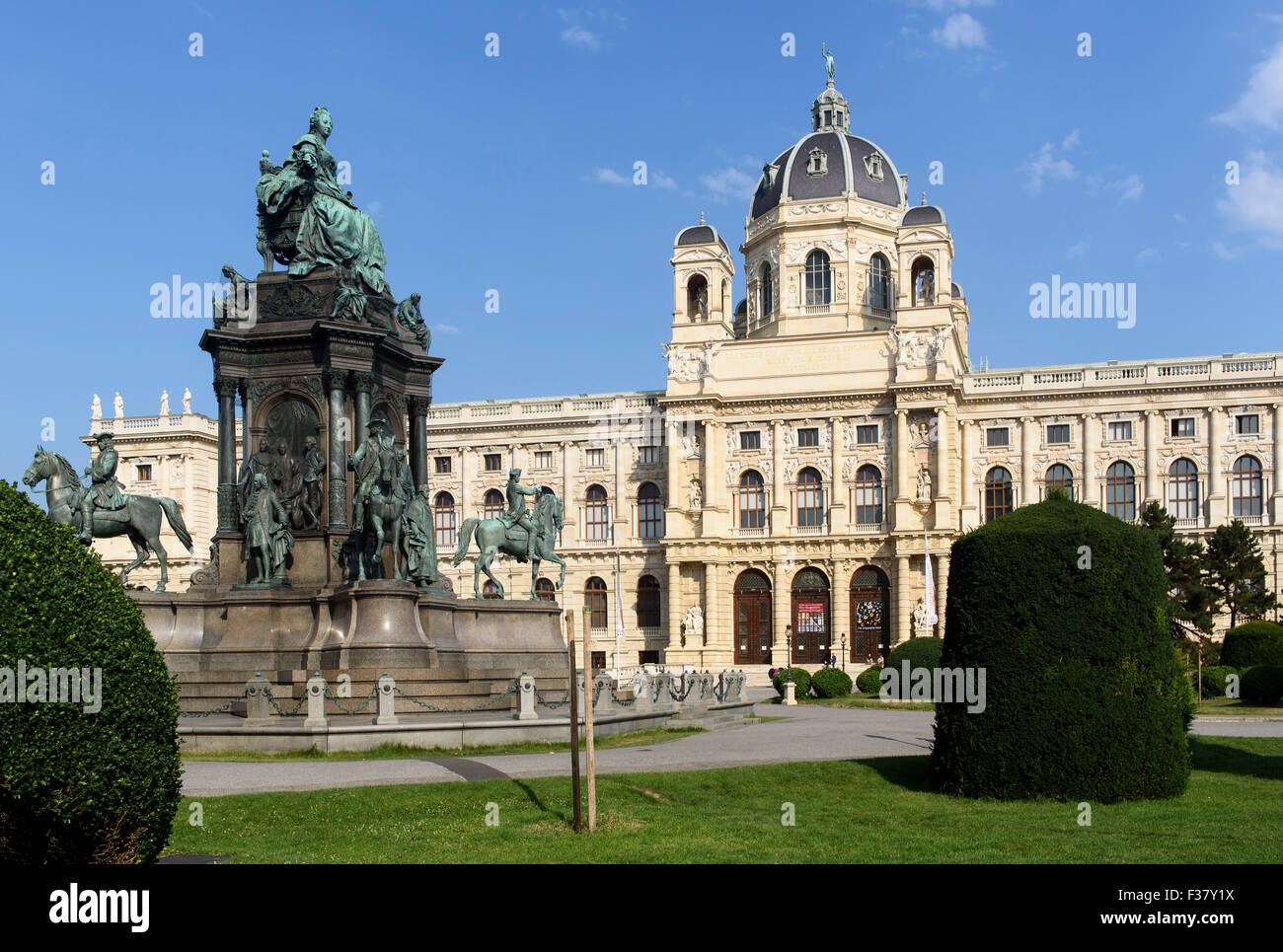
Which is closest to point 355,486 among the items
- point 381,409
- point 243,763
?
point 381,409

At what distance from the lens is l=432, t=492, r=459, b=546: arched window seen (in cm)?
8438

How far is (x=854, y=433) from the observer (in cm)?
7550

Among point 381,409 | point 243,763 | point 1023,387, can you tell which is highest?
point 1023,387

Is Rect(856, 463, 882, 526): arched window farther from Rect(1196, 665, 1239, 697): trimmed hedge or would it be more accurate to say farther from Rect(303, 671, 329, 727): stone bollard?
Rect(303, 671, 329, 727): stone bollard

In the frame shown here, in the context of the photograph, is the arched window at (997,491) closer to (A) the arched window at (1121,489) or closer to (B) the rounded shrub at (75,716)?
(A) the arched window at (1121,489)

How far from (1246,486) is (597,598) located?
125 ft

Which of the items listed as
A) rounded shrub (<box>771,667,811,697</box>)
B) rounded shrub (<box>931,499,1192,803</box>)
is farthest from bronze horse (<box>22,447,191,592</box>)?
rounded shrub (<box>771,667,811,697</box>)

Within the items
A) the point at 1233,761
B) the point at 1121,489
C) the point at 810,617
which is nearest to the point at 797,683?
the point at 810,617

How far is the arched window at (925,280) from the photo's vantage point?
7712cm

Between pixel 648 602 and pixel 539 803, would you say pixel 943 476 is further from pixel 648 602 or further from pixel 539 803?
pixel 539 803

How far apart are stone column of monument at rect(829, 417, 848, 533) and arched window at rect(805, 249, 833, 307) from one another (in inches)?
383

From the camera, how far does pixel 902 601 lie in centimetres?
7175
